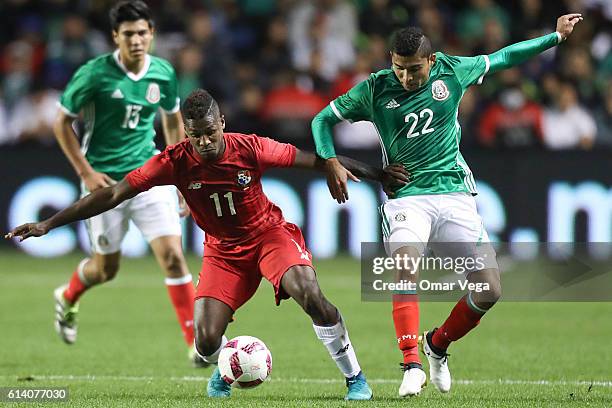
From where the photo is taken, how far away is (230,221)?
7.48 metres

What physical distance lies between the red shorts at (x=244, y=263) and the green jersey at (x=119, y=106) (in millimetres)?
2117

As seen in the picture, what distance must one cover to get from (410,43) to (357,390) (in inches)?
80.6

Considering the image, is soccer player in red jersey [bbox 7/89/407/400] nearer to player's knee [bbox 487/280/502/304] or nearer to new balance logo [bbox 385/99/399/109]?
new balance logo [bbox 385/99/399/109]

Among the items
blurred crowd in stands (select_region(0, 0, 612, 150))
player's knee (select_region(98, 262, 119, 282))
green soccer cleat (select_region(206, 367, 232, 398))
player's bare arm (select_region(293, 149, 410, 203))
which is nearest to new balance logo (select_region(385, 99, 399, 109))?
player's bare arm (select_region(293, 149, 410, 203))

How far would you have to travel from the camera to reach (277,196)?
1477 centimetres

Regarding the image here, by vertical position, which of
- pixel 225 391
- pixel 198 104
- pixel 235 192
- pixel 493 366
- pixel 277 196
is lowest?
pixel 277 196

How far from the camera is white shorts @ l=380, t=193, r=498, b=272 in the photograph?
24.7 feet

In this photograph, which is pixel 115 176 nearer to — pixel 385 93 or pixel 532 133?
pixel 385 93

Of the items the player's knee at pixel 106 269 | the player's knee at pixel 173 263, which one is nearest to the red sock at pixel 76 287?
the player's knee at pixel 106 269

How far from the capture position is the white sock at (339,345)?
703 centimetres

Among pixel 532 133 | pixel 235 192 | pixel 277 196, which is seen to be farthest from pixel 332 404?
pixel 532 133

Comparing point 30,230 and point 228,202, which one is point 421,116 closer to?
point 228,202

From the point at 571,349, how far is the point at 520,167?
539 cm

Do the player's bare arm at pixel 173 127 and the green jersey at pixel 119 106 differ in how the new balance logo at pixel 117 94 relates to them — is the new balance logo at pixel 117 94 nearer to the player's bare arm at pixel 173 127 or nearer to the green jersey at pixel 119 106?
the green jersey at pixel 119 106
